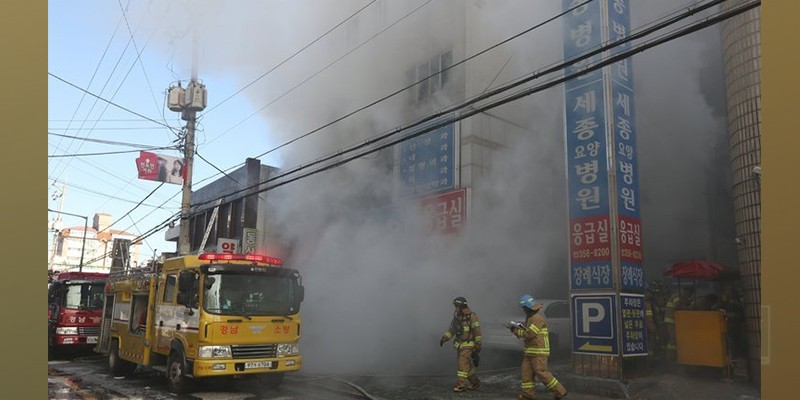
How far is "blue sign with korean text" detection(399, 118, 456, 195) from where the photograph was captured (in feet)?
→ 35.2

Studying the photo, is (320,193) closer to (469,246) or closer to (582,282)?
(469,246)

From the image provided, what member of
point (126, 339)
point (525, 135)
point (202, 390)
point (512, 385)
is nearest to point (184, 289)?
point (202, 390)

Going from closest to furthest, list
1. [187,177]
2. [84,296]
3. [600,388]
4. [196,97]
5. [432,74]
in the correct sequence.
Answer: [600,388] → [432,74] → [84,296] → [187,177] → [196,97]

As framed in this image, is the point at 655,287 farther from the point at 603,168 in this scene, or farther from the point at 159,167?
the point at 159,167

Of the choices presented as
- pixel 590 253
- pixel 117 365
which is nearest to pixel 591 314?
pixel 590 253

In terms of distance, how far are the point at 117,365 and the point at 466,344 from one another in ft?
20.0

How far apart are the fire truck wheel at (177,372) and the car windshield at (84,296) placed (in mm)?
6155

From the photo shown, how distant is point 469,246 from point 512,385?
3.23 metres

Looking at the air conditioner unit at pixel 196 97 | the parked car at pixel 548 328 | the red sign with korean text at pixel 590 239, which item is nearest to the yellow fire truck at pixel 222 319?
the parked car at pixel 548 328

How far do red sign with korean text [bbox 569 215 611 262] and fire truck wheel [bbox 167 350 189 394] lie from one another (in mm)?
5050

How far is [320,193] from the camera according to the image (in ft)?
40.1

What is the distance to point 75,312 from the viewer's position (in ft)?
38.7

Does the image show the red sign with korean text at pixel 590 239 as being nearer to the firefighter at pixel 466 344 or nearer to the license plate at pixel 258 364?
the firefighter at pixel 466 344

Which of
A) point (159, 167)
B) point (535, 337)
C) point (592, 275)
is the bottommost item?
point (535, 337)
